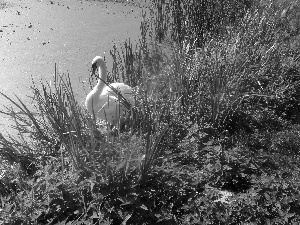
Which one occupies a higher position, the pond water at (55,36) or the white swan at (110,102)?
the white swan at (110,102)

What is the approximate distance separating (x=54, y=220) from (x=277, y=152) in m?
1.17

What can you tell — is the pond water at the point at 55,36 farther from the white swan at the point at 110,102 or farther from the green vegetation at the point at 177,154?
the green vegetation at the point at 177,154

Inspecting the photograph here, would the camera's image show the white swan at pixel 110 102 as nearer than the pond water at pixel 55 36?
Yes

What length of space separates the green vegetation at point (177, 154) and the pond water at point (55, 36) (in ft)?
2.20

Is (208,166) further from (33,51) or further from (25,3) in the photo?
(25,3)

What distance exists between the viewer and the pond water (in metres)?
3.14

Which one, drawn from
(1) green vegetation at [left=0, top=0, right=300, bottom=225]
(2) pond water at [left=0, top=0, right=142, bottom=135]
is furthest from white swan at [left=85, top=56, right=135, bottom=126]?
(2) pond water at [left=0, top=0, right=142, bottom=135]

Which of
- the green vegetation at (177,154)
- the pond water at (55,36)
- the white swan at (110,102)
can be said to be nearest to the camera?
the green vegetation at (177,154)

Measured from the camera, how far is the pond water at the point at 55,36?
3.14m

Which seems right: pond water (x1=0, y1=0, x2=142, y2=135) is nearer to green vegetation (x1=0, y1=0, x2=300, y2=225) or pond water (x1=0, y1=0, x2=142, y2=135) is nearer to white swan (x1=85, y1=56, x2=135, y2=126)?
white swan (x1=85, y1=56, x2=135, y2=126)

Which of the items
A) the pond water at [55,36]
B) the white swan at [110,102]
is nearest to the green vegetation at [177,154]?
the white swan at [110,102]

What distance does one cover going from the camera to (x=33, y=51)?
362cm

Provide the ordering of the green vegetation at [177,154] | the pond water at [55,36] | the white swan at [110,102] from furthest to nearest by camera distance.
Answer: the pond water at [55,36] < the white swan at [110,102] < the green vegetation at [177,154]

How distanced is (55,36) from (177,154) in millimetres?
2549
